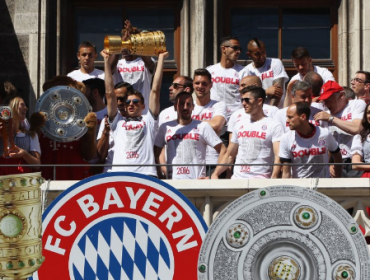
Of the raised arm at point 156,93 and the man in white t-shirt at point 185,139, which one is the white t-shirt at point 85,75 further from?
the man in white t-shirt at point 185,139

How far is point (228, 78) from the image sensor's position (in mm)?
12125

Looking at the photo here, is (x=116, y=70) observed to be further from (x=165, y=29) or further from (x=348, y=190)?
(x=348, y=190)

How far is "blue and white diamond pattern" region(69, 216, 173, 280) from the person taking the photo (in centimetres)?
926

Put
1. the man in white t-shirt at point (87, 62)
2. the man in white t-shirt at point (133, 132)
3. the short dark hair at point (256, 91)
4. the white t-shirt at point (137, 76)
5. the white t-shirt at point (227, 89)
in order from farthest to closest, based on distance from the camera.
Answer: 1. the man in white t-shirt at point (87, 62)
2. the white t-shirt at point (137, 76)
3. the white t-shirt at point (227, 89)
4. the short dark hair at point (256, 91)
5. the man in white t-shirt at point (133, 132)

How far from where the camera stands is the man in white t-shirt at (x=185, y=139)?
1070 cm

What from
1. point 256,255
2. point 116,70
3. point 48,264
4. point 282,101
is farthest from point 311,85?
point 48,264

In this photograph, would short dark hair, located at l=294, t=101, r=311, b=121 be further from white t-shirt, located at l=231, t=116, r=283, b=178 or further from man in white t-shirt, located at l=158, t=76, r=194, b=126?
man in white t-shirt, located at l=158, t=76, r=194, b=126

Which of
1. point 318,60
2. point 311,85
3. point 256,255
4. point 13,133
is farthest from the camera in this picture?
point 318,60

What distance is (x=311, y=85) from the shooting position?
11.5 metres

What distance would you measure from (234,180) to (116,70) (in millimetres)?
3137

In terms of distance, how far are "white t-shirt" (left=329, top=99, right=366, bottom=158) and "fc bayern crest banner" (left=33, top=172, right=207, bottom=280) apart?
2.46 meters

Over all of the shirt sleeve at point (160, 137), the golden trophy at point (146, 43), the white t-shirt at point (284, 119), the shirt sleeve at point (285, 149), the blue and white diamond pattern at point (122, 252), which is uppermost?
the golden trophy at point (146, 43)

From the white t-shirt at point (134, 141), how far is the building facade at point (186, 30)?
2872 mm

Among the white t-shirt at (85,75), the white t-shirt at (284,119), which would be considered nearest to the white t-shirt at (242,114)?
the white t-shirt at (284,119)
